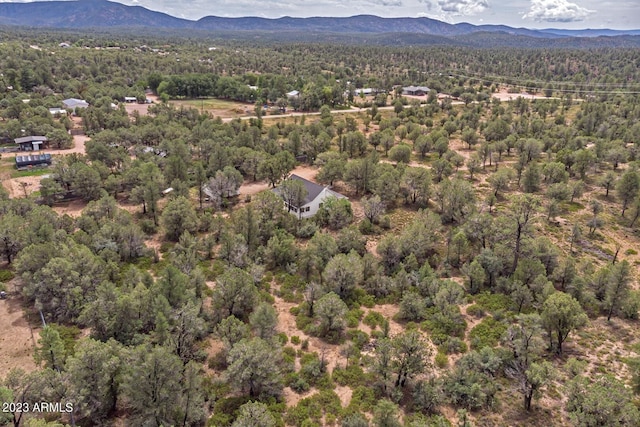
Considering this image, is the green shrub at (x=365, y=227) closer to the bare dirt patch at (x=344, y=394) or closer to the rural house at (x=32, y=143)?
the bare dirt patch at (x=344, y=394)

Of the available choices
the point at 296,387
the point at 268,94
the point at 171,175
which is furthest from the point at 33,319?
the point at 268,94

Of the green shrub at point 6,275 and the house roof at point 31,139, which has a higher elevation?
the house roof at point 31,139

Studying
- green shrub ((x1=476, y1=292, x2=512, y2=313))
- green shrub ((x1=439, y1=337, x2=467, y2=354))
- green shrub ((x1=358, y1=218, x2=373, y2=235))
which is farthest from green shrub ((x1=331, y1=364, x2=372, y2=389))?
green shrub ((x1=358, y1=218, x2=373, y2=235))

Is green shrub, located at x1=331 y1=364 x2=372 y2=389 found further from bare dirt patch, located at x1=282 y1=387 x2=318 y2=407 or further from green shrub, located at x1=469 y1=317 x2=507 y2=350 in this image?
green shrub, located at x1=469 y1=317 x2=507 y2=350

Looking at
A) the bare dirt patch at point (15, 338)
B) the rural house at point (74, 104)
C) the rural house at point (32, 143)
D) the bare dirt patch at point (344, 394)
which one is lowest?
the bare dirt patch at point (15, 338)

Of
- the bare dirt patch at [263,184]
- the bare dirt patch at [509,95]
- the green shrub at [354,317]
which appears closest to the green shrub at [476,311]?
the green shrub at [354,317]
